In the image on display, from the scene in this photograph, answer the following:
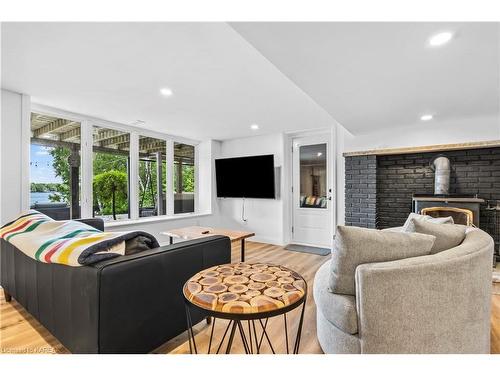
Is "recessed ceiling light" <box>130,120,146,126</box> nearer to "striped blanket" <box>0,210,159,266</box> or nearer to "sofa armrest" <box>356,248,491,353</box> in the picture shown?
"striped blanket" <box>0,210,159,266</box>

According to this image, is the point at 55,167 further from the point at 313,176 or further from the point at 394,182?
the point at 394,182

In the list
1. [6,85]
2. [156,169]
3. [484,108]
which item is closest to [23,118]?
[6,85]

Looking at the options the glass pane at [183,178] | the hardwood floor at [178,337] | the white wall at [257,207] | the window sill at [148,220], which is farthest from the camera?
the glass pane at [183,178]

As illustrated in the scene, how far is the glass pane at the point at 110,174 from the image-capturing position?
3.96 m

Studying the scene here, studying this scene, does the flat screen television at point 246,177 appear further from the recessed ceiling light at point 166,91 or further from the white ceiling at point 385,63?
the recessed ceiling light at point 166,91

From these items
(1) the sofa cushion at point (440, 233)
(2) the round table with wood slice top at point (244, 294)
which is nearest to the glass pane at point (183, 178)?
(2) the round table with wood slice top at point (244, 294)

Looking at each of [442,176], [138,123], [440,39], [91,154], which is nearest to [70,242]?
[440,39]

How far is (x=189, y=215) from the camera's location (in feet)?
16.9

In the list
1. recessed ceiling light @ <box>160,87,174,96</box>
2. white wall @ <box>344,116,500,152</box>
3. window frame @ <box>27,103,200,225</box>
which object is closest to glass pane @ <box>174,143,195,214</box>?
window frame @ <box>27,103,200,225</box>

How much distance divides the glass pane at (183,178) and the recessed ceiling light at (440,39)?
175 inches

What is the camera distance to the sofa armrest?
4.08 feet

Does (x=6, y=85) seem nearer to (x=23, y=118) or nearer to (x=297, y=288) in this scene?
(x=23, y=118)

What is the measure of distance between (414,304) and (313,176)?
3.66 meters

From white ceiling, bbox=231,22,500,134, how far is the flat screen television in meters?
2.12
